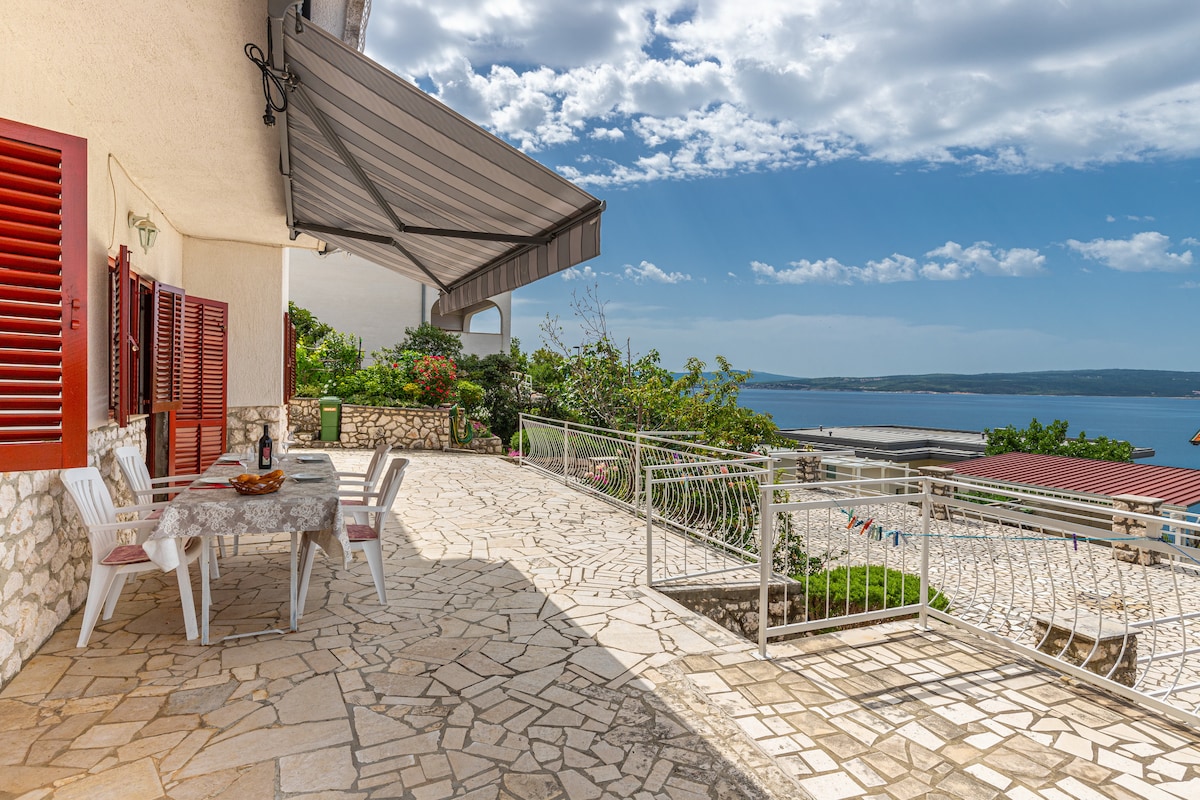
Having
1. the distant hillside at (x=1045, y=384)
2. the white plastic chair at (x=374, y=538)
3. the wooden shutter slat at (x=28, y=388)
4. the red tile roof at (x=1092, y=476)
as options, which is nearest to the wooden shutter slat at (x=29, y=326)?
the wooden shutter slat at (x=28, y=388)

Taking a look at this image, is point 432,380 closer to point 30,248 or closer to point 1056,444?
point 30,248

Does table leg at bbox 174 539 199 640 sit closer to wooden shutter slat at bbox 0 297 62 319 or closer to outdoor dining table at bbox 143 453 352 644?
outdoor dining table at bbox 143 453 352 644

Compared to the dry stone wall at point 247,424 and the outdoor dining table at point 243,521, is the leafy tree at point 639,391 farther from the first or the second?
the outdoor dining table at point 243,521

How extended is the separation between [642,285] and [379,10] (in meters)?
95.6

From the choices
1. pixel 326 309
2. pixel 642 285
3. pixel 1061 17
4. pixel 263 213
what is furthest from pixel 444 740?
pixel 642 285

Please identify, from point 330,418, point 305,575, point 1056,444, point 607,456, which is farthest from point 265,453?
point 1056,444

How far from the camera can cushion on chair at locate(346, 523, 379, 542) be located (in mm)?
4590

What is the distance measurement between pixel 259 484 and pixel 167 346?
123 inches

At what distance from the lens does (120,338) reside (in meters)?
5.05

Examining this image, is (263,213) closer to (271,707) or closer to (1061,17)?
(271,707)

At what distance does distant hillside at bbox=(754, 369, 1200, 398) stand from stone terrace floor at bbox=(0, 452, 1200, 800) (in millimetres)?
77731

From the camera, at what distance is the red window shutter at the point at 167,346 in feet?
19.4

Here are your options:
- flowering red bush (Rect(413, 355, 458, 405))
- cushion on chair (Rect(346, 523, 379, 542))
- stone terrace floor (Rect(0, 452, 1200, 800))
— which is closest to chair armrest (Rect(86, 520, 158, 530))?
stone terrace floor (Rect(0, 452, 1200, 800))

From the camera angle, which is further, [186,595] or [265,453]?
[265,453]
